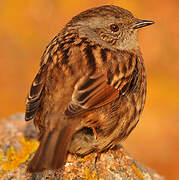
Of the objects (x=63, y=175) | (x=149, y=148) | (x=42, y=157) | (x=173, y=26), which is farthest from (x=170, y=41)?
(x=42, y=157)

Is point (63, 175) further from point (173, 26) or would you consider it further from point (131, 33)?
point (173, 26)

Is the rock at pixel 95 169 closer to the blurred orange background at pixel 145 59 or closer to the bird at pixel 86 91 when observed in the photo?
the bird at pixel 86 91

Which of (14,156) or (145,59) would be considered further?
(145,59)

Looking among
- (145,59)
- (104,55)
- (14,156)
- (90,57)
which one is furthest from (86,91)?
(145,59)

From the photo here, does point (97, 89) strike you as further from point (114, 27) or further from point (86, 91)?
point (114, 27)

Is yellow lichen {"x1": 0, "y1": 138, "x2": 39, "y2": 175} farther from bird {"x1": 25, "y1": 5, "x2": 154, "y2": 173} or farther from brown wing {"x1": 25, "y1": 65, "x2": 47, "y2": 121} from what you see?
brown wing {"x1": 25, "y1": 65, "x2": 47, "y2": 121}

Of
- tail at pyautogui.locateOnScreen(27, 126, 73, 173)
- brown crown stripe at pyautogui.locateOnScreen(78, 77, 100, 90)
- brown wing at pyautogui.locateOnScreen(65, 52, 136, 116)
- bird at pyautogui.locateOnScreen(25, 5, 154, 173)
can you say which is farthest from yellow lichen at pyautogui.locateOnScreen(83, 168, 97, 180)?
brown crown stripe at pyautogui.locateOnScreen(78, 77, 100, 90)

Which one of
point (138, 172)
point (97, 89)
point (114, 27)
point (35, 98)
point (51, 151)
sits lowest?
point (138, 172)
